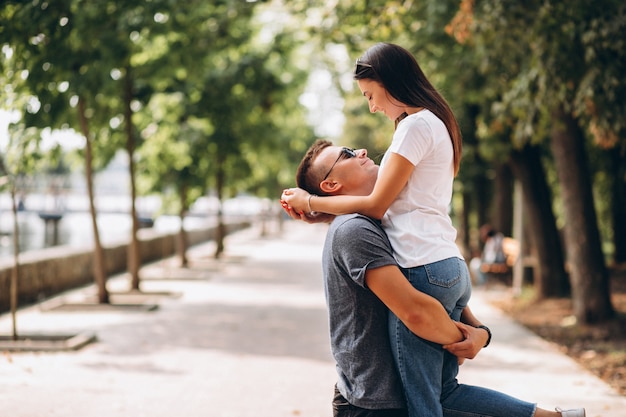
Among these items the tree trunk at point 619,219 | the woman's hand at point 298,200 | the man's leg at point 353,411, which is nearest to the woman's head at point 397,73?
the woman's hand at point 298,200

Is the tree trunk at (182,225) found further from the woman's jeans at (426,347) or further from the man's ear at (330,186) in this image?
the woman's jeans at (426,347)

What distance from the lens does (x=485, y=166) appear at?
23734mm

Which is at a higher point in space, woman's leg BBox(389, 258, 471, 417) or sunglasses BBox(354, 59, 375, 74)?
sunglasses BBox(354, 59, 375, 74)

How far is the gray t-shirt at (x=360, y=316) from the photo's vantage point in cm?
298

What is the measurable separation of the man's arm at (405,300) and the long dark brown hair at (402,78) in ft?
1.81

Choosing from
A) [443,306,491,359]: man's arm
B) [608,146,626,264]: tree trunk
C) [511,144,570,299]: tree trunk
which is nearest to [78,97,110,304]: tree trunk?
[511,144,570,299]: tree trunk

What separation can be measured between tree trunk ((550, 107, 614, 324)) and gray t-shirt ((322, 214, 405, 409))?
31.2 feet

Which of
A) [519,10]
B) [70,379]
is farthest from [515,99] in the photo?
[70,379]

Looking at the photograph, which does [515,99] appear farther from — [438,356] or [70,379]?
[438,356]

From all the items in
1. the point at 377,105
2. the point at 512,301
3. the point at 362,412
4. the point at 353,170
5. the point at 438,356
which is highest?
the point at 377,105

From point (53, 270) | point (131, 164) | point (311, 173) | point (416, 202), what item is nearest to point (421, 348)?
point (416, 202)

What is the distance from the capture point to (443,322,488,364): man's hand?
308 cm

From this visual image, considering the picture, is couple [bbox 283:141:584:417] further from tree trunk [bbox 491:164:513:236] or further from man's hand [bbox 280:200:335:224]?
tree trunk [bbox 491:164:513:236]

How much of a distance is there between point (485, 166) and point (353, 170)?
2103 centimetres
